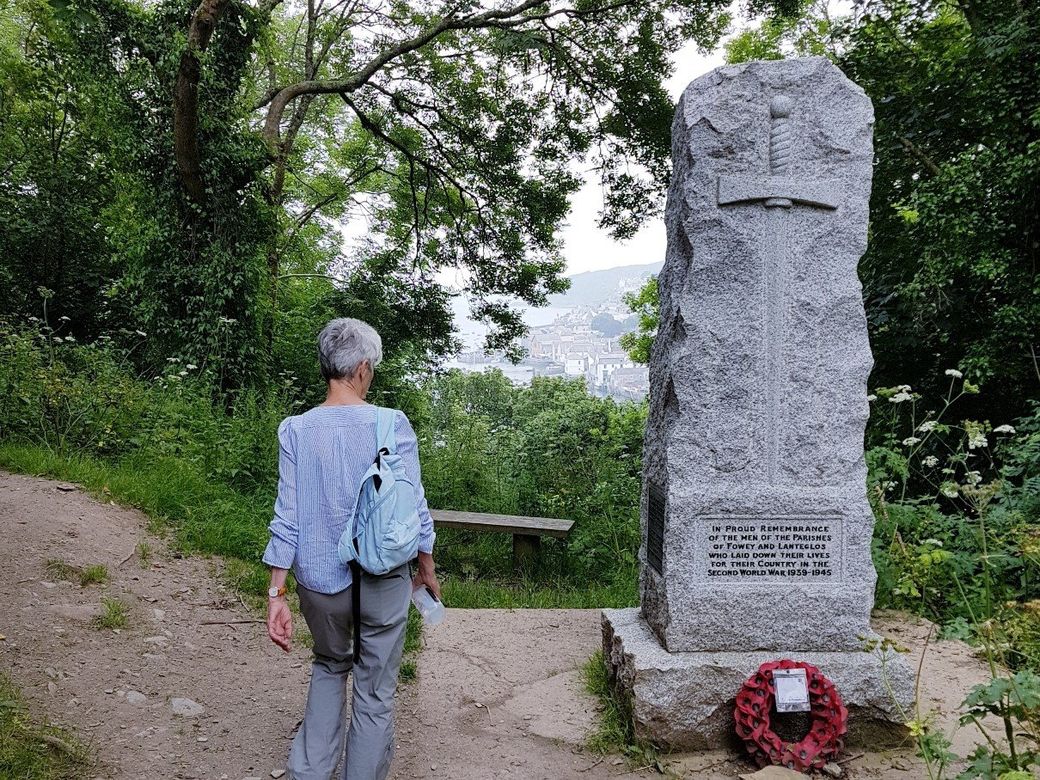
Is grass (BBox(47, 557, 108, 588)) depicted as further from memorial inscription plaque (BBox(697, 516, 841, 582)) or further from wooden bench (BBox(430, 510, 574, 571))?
memorial inscription plaque (BBox(697, 516, 841, 582))

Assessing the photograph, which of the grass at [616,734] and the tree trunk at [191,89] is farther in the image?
the tree trunk at [191,89]

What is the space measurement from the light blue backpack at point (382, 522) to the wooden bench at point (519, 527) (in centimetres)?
415

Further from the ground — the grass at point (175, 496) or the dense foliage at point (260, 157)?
the dense foliage at point (260, 157)

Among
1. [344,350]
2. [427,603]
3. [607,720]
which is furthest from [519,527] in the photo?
[344,350]

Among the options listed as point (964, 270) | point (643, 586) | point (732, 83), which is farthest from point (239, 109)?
point (964, 270)

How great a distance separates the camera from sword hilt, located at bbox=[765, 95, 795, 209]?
3438 mm

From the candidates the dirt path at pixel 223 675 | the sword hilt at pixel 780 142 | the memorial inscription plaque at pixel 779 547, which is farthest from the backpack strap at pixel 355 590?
the sword hilt at pixel 780 142

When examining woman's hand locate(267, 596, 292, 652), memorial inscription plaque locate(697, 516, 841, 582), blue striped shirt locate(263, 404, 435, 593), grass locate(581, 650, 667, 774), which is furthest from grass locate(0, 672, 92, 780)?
memorial inscription plaque locate(697, 516, 841, 582)

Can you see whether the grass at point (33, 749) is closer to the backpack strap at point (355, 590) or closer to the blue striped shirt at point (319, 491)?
the blue striped shirt at point (319, 491)

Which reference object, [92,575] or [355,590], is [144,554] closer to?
[92,575]

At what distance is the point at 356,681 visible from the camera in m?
2.64

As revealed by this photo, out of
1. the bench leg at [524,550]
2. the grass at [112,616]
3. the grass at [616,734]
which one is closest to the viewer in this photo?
the grass at [616,734]

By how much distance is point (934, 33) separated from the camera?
9203 mm

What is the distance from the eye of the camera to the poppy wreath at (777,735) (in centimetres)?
311
